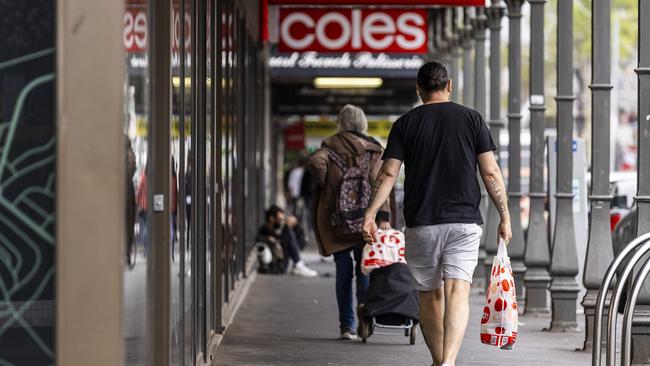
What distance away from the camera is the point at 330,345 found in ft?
34.9

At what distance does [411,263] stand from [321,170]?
2.77 metres

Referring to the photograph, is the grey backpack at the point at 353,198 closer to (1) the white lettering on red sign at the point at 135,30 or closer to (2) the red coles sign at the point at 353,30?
(1) the white lettering on red sign at the point at 135,30

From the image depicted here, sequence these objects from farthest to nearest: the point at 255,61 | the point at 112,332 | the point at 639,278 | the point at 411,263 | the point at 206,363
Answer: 1. the point at 255,61
2. the point at 206,363
3. the point at 411,263
4. the point at 639,278
5. the point at 112,332

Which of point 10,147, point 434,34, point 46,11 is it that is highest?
point 434,34

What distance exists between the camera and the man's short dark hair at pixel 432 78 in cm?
816

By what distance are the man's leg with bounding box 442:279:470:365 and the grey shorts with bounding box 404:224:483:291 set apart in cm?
6

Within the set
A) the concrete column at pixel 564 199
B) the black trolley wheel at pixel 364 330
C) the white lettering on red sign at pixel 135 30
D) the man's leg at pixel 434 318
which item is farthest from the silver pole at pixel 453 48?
the white lettering on red sign at pixel 135 30

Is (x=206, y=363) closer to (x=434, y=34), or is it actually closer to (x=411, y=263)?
(x=411, y=263)

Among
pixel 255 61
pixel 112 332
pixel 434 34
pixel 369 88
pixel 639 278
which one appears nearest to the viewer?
pixel 112 332

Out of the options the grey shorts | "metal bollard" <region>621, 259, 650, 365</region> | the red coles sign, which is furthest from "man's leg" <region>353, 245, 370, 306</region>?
the red coles sign

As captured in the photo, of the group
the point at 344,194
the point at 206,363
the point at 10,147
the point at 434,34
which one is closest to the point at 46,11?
the point at 10,147

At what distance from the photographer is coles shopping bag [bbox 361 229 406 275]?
33.0 ft

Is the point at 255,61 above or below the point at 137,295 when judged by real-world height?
above

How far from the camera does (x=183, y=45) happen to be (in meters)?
7.39
